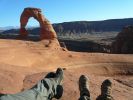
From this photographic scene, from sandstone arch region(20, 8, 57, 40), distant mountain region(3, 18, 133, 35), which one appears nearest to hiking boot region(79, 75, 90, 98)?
sandstone arch region(20, 8, 57, 40)

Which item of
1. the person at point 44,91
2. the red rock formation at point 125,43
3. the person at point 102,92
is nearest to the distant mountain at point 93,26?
the red rock formation at point 125,43

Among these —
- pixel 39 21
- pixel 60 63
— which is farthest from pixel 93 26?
pixel 60 63

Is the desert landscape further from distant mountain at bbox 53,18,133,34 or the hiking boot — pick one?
distant mountain at bbox 53,18,133,34

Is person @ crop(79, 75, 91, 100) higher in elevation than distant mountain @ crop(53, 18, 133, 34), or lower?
higher

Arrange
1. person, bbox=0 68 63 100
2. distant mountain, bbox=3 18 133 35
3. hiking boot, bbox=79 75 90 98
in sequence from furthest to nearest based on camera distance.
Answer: distant mountain, bbox=3 18 133 35, hiking boot, bbox=79 75 90 98, person, bbox=0 68 63 100

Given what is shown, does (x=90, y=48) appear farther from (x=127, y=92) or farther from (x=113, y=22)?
(x=113, y=22)

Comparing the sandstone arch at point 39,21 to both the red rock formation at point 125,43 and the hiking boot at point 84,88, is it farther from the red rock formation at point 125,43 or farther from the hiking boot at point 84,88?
the hiking boot at point 84,88

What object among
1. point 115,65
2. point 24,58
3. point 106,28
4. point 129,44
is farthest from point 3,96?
point 106,28
